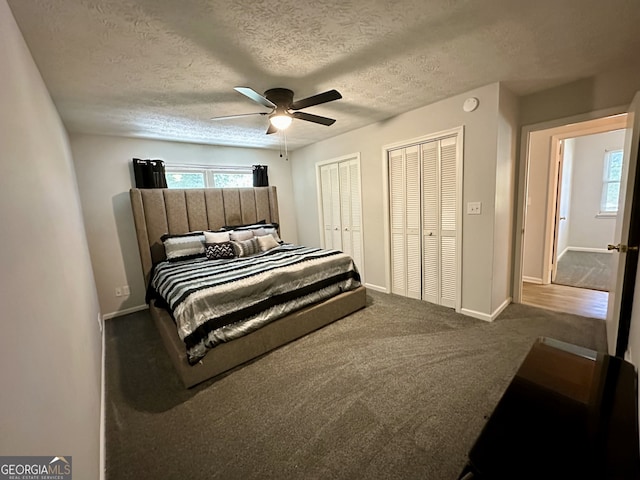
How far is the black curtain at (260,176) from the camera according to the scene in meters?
4.62

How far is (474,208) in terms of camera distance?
111 inches

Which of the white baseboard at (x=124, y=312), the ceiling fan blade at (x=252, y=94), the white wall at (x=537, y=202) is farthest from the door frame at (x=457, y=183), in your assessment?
the white baseboard at (x=124, y=312)

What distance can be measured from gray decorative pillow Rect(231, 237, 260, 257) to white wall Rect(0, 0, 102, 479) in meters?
1.92

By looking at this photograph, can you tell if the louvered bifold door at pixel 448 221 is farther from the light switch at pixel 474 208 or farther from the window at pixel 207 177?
the window at pixel 207 177

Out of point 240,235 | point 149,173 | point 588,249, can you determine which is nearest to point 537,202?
point 588,249

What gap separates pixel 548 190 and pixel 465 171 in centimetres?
191

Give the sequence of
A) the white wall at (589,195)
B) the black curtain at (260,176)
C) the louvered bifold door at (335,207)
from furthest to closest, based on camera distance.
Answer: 1. the white wall at (589,195)
2. the black curtain at (260,176)
3. the louvered bifold door at (335,207)

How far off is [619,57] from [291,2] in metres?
2.63

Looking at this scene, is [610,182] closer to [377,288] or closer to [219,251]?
[377,288]

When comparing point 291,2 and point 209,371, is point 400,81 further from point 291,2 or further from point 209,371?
point 209,371

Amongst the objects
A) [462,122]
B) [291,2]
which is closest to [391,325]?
[462,122]

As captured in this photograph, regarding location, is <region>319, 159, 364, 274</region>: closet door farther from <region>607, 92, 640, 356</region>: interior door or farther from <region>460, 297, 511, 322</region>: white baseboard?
<region>607, 92, 640, 356</region>: interior door

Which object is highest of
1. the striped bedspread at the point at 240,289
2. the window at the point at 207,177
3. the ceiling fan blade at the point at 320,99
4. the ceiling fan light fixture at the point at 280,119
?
the ceiling fan blade at the point at 320,99

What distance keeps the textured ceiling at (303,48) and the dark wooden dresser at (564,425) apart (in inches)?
73.2
